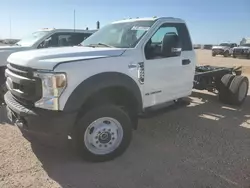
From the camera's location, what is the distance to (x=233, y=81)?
784 cm

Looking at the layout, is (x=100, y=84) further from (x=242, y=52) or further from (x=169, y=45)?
(x=242, y=52)

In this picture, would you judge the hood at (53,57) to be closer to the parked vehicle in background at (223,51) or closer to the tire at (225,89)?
the tire at (225,89)

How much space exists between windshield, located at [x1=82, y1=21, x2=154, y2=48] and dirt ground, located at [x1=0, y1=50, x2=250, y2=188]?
1.30m

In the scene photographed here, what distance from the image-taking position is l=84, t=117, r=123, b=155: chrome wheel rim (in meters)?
3.99

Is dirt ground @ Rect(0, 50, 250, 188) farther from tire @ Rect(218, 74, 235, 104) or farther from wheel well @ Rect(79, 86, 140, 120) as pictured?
tire @ Rect(218, 74, 235, 104)

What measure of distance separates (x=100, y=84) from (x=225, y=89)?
493 centimetres

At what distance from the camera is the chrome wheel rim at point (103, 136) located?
157 inches

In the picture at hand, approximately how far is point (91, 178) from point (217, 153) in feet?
6.69

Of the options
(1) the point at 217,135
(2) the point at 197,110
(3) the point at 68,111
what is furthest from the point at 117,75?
(2) the point at 197,110

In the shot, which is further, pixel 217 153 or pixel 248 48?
pixel 248 48

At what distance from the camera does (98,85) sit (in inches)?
153

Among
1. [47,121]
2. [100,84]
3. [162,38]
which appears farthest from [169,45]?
[47,121]

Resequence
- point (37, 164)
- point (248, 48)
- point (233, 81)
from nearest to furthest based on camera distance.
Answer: point (37, 164) → point (233, 81) → point (248, 48)

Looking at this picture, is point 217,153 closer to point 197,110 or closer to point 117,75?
point 117,75
